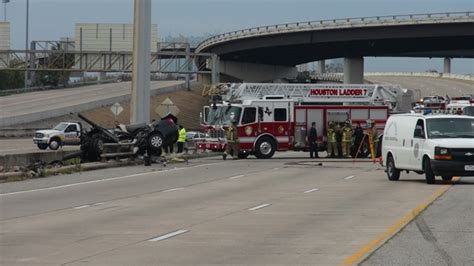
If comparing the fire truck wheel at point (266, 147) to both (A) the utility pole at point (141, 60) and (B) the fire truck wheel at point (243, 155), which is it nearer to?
(B) the fire truck wheel at point (243, 155)

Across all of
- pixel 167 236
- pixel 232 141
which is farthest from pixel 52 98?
pixel 167 236

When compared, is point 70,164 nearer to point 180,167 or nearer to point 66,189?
point 180,167

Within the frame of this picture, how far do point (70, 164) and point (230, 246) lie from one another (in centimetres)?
2118

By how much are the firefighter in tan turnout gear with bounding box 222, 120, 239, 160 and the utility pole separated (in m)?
4.40

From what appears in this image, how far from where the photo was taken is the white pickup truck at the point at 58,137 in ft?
190

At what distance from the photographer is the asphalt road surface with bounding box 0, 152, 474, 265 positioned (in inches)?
499

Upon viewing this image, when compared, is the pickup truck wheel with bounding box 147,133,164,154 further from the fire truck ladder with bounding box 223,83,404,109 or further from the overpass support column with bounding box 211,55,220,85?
the overpass support column with bounding box 211,55,220,85

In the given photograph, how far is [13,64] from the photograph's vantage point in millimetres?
99188

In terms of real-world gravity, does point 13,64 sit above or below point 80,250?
above

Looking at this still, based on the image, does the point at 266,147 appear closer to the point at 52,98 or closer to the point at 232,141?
the point at 232,141

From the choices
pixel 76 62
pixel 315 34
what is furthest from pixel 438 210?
pixel 76 62

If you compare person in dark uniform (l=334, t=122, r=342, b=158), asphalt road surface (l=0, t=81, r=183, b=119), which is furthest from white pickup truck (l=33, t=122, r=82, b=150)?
person in dark uniform (l=334, t=122, r=342, b=158)

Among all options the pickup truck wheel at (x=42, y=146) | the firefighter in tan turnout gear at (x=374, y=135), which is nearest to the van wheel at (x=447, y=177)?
the firefighter in tan turnout gear at (x=374, y=135)

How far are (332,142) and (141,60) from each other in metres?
9.90
